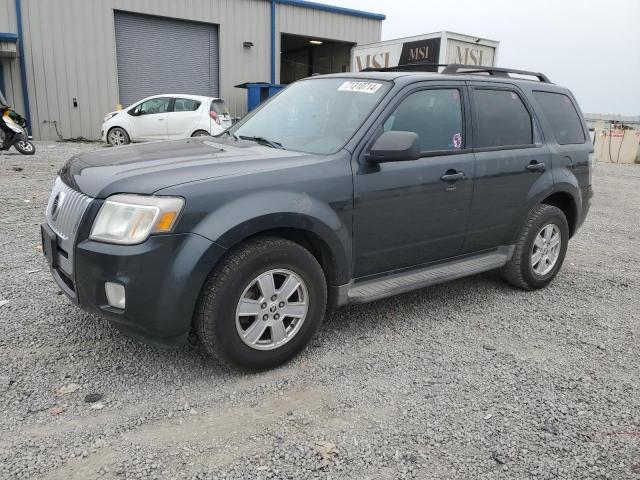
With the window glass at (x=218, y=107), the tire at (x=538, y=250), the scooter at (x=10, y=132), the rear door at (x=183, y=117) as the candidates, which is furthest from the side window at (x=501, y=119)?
the rear door at (x=183, y=117)

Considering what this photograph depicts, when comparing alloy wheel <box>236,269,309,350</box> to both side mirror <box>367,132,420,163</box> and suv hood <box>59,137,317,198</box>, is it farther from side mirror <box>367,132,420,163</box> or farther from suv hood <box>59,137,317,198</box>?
side mirror <box>367,132,420,163</box>

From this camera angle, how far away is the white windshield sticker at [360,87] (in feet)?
12.2

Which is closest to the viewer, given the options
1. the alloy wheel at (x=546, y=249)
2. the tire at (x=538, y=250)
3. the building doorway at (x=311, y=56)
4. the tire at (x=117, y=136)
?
the tire at (x=538, y=250)

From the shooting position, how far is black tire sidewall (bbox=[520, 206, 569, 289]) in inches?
179

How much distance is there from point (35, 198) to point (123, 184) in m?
5.60

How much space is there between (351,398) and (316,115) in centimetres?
195

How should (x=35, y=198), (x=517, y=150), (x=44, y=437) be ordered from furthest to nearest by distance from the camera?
(x=35, y=198) < (x=517, y=150) < (x=44, y=437)

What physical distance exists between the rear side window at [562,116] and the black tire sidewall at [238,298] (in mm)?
2808

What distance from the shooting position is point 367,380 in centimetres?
312

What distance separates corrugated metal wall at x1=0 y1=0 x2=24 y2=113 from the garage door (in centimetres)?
305


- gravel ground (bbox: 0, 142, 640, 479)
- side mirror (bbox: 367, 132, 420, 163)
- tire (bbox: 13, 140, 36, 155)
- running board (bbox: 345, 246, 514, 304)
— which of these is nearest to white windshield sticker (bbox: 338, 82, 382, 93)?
side mirror (bbox: 367, 132, 420, 163)

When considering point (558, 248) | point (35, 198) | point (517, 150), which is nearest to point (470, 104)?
point (517, 150)

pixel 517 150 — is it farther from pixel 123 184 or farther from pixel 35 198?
pixel 35 198

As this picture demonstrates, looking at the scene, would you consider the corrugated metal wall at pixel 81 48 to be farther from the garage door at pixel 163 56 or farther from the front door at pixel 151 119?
the front door at pixel 151 119
